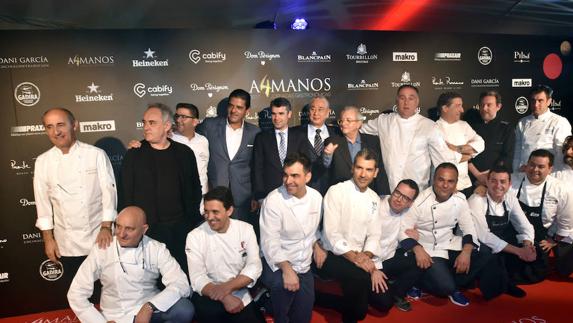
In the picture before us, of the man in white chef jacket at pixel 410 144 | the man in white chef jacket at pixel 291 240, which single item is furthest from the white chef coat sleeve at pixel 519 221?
the man in white chef jacket at pixel 291 240

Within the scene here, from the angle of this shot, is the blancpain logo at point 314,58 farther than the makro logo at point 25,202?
Yes

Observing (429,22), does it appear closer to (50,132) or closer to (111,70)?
(111,70)

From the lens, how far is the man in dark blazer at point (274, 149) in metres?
3.49

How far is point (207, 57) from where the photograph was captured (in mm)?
4156

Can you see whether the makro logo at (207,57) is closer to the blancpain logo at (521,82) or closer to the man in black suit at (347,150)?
the man in black suit at (347,150)

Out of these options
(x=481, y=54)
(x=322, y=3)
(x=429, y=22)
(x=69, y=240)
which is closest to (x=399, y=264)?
(x=69, y=240)

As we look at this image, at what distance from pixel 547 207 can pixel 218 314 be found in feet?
11.0

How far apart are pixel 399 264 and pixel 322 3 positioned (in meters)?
3.99

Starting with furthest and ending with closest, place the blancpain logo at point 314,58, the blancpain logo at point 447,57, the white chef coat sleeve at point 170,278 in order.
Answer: the blancpain logo at point 447,57, the blancpain logo at point 314,58, the white chef coat sleeve at point 170,278

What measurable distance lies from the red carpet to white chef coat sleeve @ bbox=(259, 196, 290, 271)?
0.64 meters

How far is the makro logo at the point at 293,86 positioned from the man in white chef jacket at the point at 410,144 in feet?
3.38

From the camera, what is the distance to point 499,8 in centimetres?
636

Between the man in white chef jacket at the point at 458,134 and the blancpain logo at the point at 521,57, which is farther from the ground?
the blancpain logo at the point at 521,57

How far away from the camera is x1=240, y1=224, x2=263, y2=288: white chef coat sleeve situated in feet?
8.82
